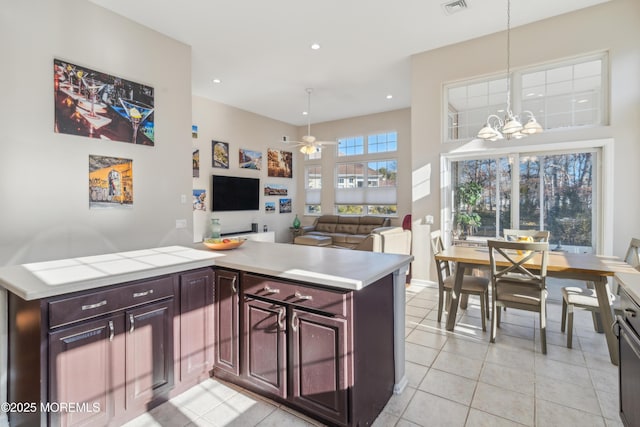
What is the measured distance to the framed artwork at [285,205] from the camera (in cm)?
872

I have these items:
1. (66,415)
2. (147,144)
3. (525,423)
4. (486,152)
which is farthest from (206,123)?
(525,423)

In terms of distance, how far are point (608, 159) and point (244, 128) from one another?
6744 mm

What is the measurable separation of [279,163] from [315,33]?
15.6 feet

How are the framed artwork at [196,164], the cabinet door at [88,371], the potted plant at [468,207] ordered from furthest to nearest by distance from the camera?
the framed artwork at [196,164] < the potted plant at [468,207] < the cabinet door at [88,371]

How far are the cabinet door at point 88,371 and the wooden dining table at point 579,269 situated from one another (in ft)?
9.49

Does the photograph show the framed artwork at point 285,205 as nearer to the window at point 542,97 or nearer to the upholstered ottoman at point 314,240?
the upholstered ottoman at point 314,240

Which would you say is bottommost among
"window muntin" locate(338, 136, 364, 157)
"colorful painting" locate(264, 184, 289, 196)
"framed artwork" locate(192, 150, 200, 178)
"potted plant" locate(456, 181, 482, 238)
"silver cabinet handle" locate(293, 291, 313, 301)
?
"silver cabinet handle" locate(293, 291, 313, 301)

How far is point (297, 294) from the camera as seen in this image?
1.81 meters

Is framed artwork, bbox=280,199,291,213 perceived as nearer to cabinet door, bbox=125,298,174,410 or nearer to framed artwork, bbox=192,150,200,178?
framed artwork, bbox=192,150,200,178

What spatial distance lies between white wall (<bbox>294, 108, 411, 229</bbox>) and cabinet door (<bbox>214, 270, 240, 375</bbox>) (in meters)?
6.03

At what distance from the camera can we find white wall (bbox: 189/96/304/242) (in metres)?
6.61

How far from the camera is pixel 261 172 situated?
317 inches

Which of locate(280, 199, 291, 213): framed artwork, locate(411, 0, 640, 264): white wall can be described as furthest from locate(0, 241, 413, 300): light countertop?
locate(280, 199, 291, 213): framed artwork

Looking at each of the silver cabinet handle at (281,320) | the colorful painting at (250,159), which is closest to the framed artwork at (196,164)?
the colorful painting at (250,159)
